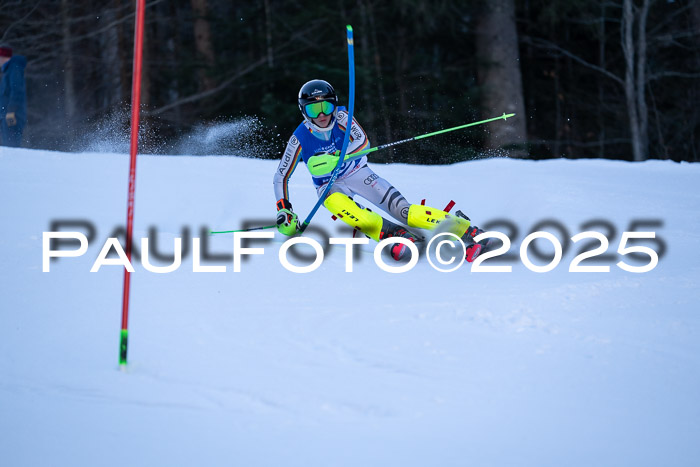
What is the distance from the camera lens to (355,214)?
18.0 feet

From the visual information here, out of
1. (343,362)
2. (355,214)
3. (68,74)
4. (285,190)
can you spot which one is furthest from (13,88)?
(68,74)

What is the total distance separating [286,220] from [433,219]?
3.48 ft

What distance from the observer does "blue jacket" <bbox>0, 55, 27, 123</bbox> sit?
28.3 feet

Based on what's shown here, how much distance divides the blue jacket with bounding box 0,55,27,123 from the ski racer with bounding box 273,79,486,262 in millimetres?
4332

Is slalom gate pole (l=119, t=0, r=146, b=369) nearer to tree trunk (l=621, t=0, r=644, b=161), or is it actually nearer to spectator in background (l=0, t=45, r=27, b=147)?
spectator in background (l=0, t=45, r=27, b=147)

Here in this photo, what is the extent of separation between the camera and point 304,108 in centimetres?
539

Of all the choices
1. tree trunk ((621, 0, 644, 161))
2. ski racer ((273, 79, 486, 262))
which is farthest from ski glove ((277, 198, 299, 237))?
tree trunk ((621, 0, 644, 161))

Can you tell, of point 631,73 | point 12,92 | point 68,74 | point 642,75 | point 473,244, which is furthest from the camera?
point 68,74

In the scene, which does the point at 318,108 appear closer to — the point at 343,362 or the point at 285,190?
the point at 285,190

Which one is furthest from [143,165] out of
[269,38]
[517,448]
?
[269,38]

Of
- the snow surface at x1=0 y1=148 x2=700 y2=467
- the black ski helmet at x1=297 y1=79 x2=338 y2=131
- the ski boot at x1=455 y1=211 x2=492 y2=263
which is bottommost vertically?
the snow surface at x1=0 y1=148 x2=700 y2=467

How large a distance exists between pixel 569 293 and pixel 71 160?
527cm

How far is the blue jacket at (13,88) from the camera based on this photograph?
28.3 feet

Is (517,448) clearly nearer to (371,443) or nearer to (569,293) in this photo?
(371,443)
